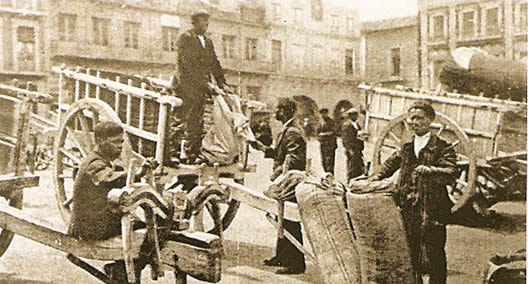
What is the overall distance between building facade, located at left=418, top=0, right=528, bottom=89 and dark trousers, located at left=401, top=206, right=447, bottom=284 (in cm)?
101

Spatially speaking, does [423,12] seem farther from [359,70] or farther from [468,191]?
[468,191]

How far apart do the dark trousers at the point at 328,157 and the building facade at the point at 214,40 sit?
264mm

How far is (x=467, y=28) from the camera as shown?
3311 millimetres

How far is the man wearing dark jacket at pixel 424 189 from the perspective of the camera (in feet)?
8.99

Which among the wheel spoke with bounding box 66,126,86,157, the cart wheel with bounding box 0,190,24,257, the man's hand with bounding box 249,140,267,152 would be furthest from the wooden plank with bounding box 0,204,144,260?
the man's hand with bounding box 249,140,267,152

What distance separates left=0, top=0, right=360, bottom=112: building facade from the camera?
11.0 feet

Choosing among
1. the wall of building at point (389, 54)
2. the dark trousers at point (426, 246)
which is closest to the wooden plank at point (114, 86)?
the wall of building at point (389, 54)

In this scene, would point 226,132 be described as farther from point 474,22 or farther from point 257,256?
point 474,22

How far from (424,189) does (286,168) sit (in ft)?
2.40

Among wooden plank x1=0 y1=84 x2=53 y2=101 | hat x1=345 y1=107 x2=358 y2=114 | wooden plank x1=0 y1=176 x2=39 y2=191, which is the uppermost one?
wooden plank x1=0 y1=84 x2=53 y2=101

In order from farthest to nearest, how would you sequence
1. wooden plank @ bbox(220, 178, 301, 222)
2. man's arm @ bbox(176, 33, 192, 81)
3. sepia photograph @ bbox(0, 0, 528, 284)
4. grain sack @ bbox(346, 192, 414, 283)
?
man's arm @ bbox(176, 33, 192, 81)
sepia photograph @ bbox(0, 0, 528, 284)
wooden plank @ bbox(220, 178, 301, 222)
grain sack @ bbox(346, 192, 414, 283)

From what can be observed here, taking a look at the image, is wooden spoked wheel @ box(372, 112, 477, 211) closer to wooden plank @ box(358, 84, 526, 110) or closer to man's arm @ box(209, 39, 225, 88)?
wooden plank @ box(358, 84, 526, 110)

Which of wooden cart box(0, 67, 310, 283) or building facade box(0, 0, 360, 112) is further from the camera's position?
building facade box(0, 0, 360, 112)

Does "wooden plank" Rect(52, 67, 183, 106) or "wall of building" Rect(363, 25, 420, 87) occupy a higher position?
"wall of building" Rect(363, 25, 420, 87)
